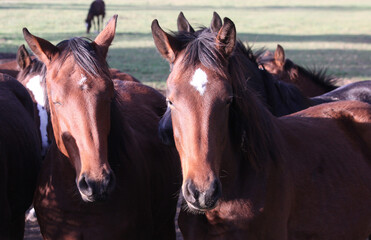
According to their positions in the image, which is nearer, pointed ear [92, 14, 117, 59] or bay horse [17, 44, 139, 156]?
pointed ear [92, 14, 117, 59]

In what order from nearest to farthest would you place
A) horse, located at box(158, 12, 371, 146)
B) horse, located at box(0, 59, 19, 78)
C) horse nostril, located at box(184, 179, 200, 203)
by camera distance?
1. horse nostril, located at box(184, 179, 200, 203)
2. horse, located at box(158, 12, 371, 146)
3. horse, located at box(0, 59, 19, 78)

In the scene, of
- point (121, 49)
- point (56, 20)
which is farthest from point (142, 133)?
point (56, 20)

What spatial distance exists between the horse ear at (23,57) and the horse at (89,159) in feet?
7.16

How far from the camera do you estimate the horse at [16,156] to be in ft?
12.5

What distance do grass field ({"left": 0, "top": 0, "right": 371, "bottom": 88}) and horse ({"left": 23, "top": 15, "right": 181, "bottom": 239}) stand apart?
16.3 ft

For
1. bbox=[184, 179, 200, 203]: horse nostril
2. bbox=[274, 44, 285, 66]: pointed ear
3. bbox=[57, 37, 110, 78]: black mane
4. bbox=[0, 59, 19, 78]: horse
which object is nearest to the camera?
bbox=[184, 179, 200, 203]: horse nostril

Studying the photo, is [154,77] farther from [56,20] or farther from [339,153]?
[56,20]

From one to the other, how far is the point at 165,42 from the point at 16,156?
1.81 meters

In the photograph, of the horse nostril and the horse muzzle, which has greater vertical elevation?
the horse nostril

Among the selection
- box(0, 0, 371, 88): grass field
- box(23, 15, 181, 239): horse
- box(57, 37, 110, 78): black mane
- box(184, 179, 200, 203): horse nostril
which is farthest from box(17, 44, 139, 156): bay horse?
box(0, 0, 371, 88): grass field

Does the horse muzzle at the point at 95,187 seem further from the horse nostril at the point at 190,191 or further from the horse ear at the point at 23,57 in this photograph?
the horse ear at the point at 23,57

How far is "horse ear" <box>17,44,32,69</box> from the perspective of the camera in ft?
18.4

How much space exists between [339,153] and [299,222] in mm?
710

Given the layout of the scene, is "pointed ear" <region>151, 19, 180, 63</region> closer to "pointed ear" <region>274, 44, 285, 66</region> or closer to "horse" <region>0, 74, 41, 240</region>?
"horse" <region>0, 74, 41, 240</region>
